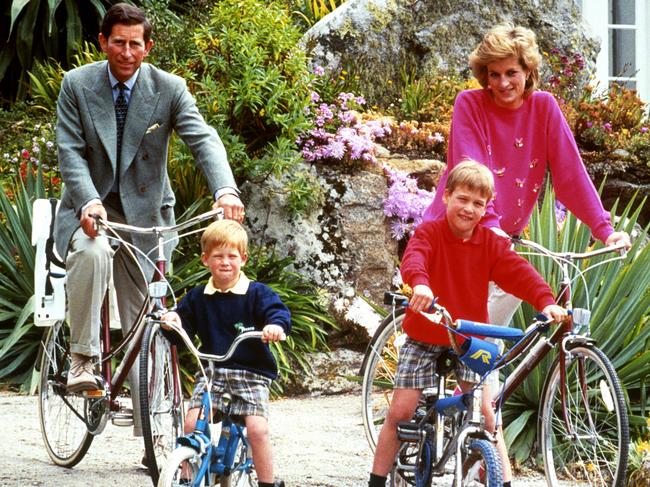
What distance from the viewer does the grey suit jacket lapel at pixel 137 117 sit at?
474cm

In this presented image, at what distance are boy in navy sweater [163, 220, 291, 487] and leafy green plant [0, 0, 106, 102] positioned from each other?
7.12 m

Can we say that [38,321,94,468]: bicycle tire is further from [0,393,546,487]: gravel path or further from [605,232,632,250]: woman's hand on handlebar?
[605,232,632,250]: woman's hand on handlebar

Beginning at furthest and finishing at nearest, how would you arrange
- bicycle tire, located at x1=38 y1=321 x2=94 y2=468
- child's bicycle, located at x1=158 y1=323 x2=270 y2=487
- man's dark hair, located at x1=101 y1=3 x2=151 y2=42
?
bicycle tire, located at x1=38 y1=321 x2=94 y2=468, man's dark hair, located at x1=101 y1=3 x2=151 y2=42, child's bicycle, located at x1=158 y1=323 x2=270 y2=487

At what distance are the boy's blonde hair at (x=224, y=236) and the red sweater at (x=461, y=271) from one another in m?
0.57

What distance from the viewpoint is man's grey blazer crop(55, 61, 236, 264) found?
4695 millimetres

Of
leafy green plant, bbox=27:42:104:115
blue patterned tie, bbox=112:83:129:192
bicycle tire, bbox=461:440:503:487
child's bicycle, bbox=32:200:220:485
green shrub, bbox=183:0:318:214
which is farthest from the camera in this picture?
leafy green plant, bbox=27:42:104:115

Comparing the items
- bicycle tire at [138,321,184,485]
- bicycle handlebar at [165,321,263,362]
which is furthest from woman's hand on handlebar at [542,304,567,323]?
bicycle tire at [138,321,184,485]

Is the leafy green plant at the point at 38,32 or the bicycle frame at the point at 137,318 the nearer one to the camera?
the bicycle frame at the point at 137,318

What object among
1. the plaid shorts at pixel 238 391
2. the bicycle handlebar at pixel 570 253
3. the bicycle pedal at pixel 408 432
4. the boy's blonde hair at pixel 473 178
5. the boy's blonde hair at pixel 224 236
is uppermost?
the boy's blonde hair at pixel 473 178

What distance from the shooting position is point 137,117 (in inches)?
187

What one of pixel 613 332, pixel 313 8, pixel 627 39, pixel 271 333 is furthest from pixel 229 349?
pixel 627 39

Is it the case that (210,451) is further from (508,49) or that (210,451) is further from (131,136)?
(508,49)

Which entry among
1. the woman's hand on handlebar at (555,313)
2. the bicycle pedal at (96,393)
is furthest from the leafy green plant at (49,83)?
the woman's hand on handlebar at (555,313)

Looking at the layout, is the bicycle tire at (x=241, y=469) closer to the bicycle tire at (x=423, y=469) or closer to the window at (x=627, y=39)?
the bicycle tire at (x=423, y=469)
